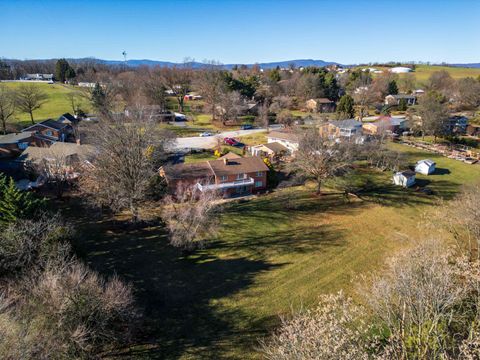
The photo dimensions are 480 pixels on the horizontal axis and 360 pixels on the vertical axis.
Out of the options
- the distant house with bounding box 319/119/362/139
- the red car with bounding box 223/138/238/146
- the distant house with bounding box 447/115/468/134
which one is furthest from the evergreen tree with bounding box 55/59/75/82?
the distant house with bounding box 447/115/468/134

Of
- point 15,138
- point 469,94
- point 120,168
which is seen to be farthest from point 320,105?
point 120,168

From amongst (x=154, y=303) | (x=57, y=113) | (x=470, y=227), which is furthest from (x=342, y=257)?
(x=57, y=113)

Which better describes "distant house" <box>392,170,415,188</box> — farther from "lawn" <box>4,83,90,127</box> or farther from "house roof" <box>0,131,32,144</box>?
"lawn" <box>4,83,90,127</box>

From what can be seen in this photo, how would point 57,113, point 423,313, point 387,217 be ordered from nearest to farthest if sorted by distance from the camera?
1. point 423,313
2. point 387,217
3. point 57,113

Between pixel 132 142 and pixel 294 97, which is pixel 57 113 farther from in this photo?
pixel 294 97

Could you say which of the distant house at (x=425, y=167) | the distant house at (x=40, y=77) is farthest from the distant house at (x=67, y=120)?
the distant house at (x=40, y=77)

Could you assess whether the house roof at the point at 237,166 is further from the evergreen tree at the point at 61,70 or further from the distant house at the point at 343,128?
the evergreen tree at the point at 61,70

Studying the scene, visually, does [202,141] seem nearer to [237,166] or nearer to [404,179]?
[237,166]
